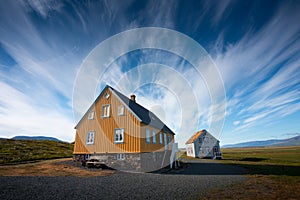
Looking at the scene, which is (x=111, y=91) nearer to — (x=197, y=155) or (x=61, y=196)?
(x=61, y=196)

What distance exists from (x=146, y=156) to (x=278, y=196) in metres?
12.7

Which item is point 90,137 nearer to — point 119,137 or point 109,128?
point 109,128

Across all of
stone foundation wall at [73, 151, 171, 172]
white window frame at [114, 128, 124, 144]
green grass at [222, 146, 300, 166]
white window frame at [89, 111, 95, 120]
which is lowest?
green grass at [222, 146, 300, 166]

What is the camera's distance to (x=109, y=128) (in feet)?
63.4

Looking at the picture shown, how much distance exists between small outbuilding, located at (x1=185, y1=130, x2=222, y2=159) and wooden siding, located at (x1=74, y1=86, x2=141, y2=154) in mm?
28813

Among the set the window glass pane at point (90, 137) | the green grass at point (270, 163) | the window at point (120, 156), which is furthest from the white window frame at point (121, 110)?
the green grass at point (270, 163)

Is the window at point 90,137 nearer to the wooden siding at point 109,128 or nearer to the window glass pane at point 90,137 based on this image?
the window glass pane at point 90,137

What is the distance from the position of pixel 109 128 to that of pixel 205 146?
3040 centimetres

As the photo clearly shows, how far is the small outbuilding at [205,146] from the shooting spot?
39.6 metres

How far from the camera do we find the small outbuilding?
39625 millimetres

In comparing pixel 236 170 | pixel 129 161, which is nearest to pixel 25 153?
pixel 129 161

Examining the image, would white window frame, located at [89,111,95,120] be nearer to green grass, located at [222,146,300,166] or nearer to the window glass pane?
the window glass pane

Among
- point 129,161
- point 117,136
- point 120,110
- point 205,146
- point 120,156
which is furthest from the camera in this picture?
point 205,146

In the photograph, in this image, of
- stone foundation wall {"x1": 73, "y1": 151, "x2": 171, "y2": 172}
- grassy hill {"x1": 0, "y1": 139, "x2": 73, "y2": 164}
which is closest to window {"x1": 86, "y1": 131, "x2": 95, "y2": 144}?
stone foundation wall {"x1": 73, "y1": 151, "x2": 171, "y2": 172}
